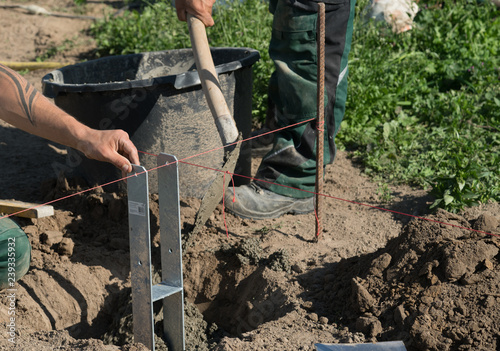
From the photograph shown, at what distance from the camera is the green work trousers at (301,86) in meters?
2.97

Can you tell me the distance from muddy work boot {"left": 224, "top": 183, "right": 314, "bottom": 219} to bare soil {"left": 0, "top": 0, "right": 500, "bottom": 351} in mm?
48

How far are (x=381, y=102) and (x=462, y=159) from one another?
89cm

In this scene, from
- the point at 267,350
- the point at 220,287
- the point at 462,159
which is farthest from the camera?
the point at 462,159

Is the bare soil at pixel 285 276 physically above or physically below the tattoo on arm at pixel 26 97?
below

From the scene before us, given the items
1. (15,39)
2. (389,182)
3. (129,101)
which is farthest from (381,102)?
(15,39)

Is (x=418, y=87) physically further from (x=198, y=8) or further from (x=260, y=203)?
(x=198, y=8)

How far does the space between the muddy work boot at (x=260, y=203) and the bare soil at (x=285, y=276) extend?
5 centimetres

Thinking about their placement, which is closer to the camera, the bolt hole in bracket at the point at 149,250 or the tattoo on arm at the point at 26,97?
the bolt hole in bracket at the point at 149,250

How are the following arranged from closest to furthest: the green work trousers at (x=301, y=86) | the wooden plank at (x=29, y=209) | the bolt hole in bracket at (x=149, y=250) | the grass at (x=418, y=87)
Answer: the bolt hole in bracket at (x=149, y=250) → the wooden plank at (x=29, y=209) → the green work trousers at (x=301, y=86) → the grass at (x=418, y=87)

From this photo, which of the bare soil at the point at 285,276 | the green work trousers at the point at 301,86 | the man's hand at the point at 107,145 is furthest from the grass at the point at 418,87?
the man's hand at the point at 107,145

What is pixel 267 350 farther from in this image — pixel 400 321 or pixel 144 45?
pixel 144 45

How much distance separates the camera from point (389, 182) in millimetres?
3566

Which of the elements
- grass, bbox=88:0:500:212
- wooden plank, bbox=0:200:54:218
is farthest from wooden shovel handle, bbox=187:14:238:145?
grass, bbox=88:0:500:212

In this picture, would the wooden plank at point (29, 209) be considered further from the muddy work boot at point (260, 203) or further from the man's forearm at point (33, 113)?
the muddy work boot at point (260, 203)
